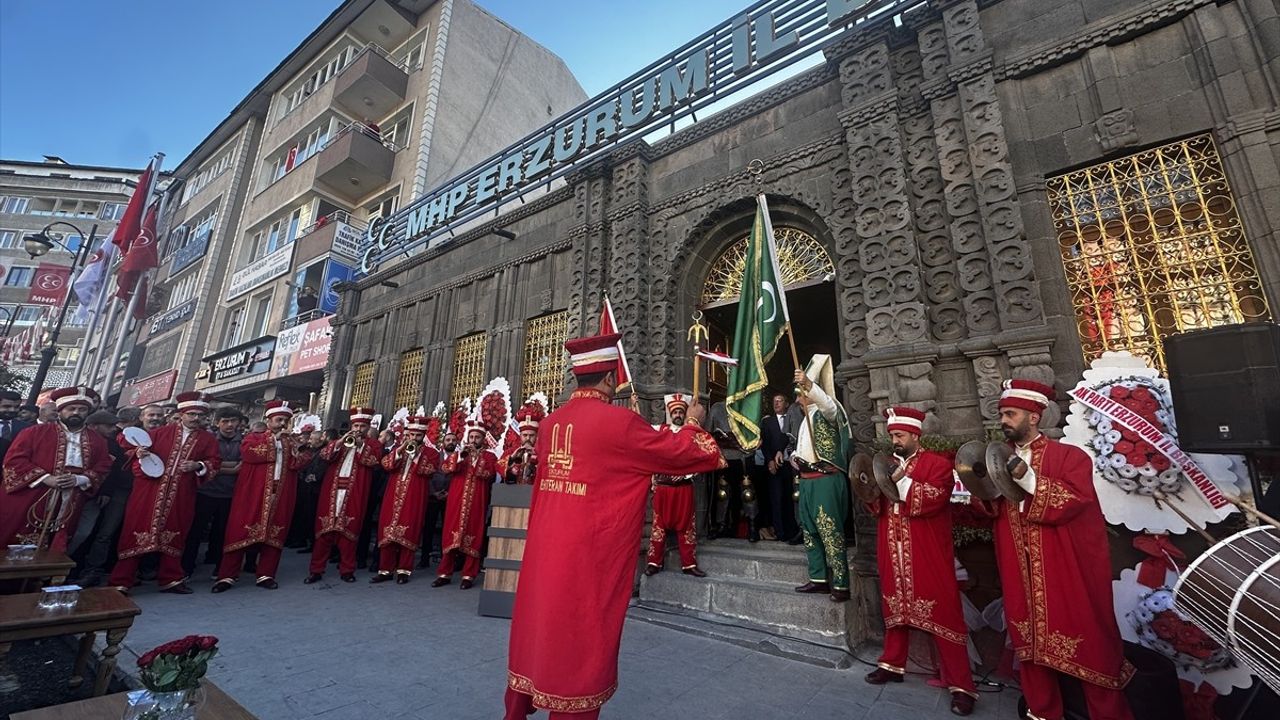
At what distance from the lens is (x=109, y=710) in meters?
1.95

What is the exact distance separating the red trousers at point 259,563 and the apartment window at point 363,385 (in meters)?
6.77

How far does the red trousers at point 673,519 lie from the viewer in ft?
21.0

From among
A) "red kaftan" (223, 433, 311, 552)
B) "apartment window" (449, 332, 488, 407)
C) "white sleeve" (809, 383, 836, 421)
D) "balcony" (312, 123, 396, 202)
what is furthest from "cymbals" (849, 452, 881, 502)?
"balcony" (312, 123, 396, 202)

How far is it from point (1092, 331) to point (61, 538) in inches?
455

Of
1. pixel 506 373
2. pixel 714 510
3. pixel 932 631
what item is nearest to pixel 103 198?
pixel 506 373

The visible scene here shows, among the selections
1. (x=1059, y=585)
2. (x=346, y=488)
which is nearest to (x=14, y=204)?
(x=346, y=488)

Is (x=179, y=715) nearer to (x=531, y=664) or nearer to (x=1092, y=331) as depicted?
(x=531, y=664)

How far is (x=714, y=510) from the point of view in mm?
7812

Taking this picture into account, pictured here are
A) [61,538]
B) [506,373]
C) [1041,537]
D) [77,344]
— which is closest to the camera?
[1041,537]

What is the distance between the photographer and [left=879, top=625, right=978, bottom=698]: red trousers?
3643mm

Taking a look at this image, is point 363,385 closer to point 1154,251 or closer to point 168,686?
point 168,686

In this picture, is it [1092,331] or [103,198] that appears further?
[103,198]

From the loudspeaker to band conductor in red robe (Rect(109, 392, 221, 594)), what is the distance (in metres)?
9.71

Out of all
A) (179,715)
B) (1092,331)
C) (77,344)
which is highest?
(77,344)
